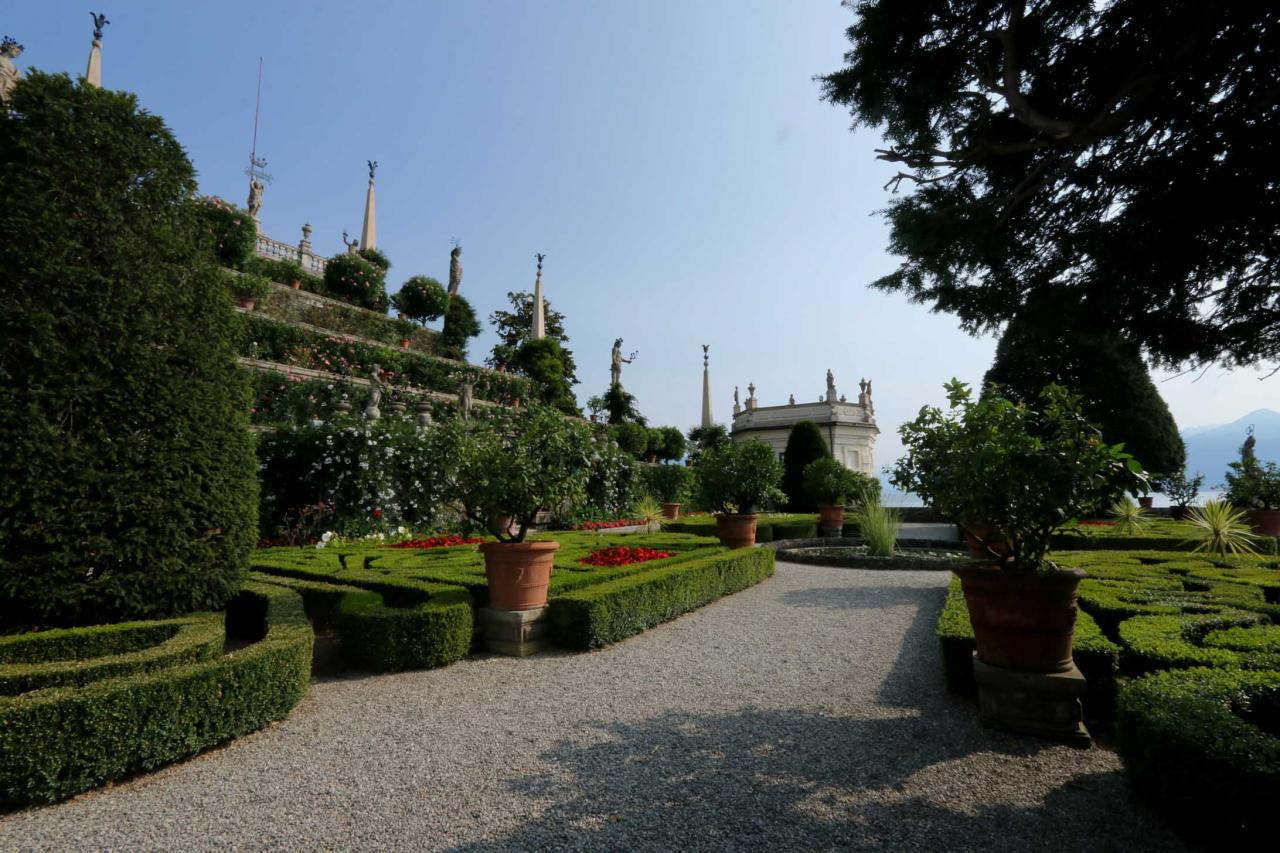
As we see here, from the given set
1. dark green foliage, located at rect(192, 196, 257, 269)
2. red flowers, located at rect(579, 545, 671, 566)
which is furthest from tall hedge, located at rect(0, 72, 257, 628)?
dark green foliage, located at rect(192, 196, 257, 269)

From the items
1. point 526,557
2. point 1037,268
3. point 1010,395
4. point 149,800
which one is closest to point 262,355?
point 526,557

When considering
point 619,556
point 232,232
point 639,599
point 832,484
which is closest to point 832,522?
point 832,484

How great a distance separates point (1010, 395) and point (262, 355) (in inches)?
1009

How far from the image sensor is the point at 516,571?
213 inches

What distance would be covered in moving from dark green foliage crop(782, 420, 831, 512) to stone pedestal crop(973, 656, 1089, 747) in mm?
20572

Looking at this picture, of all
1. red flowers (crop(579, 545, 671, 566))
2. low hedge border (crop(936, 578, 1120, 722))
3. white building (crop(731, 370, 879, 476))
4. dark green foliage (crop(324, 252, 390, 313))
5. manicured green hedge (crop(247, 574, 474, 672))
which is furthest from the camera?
white building (crop(731, 370, 879, 476))

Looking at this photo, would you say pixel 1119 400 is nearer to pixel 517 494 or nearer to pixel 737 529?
pixel 737 529

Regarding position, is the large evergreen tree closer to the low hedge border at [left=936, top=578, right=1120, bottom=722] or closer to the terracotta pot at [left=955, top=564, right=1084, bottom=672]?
the terracotta pot at [left=955, top=564, right=1084, bottom=672]

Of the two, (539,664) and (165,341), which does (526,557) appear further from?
(165,341)

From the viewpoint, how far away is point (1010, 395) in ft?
79.6

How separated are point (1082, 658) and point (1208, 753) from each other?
5.62ft

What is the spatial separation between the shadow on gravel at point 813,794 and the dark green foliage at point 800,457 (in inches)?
822

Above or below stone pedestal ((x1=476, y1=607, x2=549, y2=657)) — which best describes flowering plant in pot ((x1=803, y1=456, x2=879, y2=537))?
above

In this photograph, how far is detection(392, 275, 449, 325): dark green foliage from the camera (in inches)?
929
